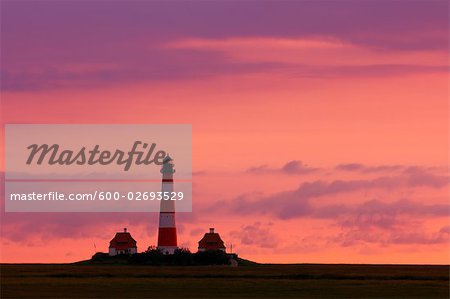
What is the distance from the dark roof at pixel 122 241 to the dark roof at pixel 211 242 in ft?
24.9

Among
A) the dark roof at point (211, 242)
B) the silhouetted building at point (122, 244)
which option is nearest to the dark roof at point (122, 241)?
the silhouetted building at point (122, 244)

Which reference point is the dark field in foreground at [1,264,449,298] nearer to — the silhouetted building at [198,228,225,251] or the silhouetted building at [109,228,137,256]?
the silhouetted building at [198,228,225,251]

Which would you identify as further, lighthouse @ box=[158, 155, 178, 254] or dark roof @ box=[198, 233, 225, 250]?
dark roof @ box=[198, 233, 225, 250]

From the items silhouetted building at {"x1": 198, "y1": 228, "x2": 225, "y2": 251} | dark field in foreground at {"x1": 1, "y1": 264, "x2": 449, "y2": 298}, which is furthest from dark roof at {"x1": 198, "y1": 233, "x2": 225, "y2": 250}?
dark field in foreground at {"x1": 1, "y1": 264, "x2": 449, "y2": 298}

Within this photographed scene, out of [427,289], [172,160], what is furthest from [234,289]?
[172,160]

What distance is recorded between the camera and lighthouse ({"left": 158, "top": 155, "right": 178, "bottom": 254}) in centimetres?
11050

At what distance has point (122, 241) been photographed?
123m

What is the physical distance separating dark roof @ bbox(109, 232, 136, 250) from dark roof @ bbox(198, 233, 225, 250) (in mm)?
7578

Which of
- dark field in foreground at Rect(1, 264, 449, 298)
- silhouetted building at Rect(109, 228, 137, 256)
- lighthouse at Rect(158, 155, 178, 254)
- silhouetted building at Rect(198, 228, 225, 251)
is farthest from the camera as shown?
silhouetted building at Rect(109, 228, 137, 256)

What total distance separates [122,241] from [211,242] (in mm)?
9750

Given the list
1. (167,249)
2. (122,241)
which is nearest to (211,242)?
(167,249)

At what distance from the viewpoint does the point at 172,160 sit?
11075 centimetres

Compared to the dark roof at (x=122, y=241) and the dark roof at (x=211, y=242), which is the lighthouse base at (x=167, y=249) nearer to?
the dark roof at (x=211, y=242)

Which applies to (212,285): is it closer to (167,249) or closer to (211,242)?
(167,249)
